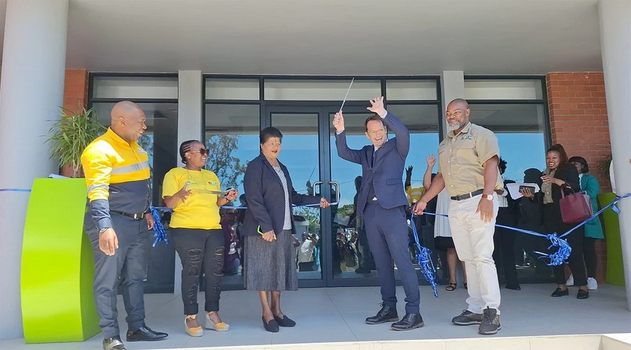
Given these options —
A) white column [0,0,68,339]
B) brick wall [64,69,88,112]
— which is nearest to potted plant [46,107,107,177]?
white column [0,0,68,339]

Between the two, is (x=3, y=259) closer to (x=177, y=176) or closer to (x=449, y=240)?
(x=177, y=176)

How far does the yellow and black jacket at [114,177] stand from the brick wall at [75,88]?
311 cm

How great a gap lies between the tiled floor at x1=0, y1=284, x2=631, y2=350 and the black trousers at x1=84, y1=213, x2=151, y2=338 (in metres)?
0.24

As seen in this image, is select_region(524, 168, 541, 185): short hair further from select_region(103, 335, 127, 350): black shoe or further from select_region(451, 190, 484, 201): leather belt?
select_region(103, 335, 127, 350): black shoe

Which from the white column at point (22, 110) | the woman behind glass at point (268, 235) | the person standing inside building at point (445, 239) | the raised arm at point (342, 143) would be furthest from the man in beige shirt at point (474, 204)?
the white column at point (22, 110)

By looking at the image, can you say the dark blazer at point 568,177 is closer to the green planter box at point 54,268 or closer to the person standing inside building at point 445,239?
the person standing inside building at point 445,239

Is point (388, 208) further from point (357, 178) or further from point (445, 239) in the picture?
point (357, 178)

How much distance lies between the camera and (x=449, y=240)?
543 centimetres

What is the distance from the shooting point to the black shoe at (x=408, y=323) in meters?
3.36

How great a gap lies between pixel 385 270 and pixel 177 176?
1788 millimetres

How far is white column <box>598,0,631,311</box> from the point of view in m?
4.14

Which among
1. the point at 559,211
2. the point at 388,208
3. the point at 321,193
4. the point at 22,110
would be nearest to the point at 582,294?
the point at 559,211

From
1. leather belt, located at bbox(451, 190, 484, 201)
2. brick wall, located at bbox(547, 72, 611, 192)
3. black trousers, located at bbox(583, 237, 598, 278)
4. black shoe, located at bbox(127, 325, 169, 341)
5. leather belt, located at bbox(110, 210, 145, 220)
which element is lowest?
black shoe, located at bbox(127, 325, 169, 341)

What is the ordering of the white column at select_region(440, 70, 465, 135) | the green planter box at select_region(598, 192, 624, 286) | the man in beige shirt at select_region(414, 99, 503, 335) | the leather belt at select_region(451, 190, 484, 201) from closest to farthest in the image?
the man in beige shirt at select_region(414, 99, 503, 335), the leather belt at select_region(451, 190, 484, 201), the green planter box at select_region(598, 192, 624, 286), the white column at select_region(440, 70, 465, 135)
